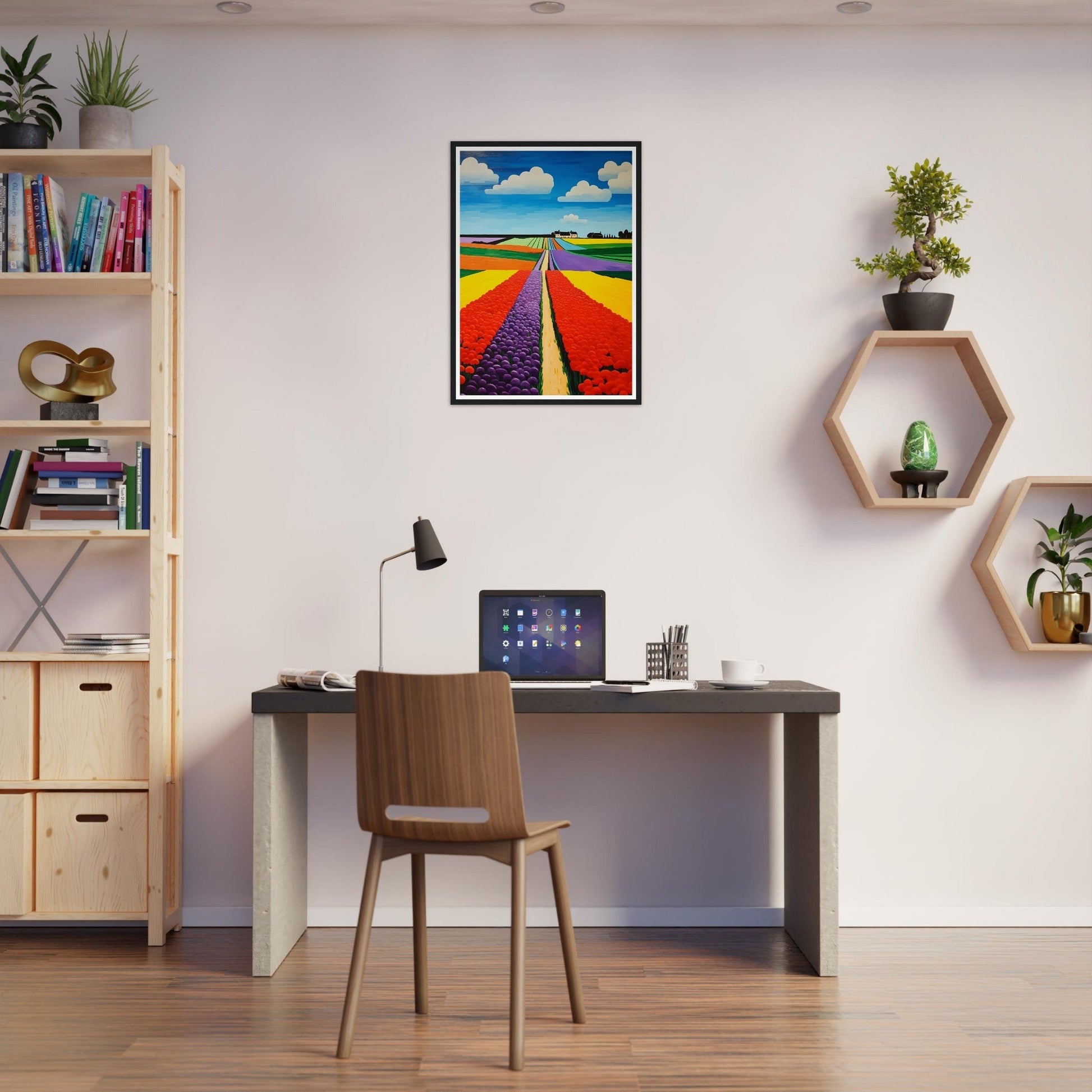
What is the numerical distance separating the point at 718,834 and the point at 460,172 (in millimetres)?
2303

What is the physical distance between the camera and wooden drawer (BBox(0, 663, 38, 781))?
3.33 meters

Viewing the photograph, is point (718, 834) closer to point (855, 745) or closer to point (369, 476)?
point (855, 745)

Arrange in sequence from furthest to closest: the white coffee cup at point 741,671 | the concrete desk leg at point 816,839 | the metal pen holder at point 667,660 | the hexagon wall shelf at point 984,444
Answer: the hexagon wall shelf at point 984,444, the metal pen holder at point 667,660, the white coffee cup at point 741,671, the concrete desk leg at point 816,839

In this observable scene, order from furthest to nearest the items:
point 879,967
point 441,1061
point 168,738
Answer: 1. point 168,738
2. point 879,967
3. point 441,1061

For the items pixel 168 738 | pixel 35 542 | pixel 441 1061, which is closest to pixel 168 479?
pixel 35 542

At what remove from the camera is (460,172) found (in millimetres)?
3631

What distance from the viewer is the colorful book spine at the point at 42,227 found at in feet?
11.2

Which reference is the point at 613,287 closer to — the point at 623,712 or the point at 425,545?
the point at 425,545

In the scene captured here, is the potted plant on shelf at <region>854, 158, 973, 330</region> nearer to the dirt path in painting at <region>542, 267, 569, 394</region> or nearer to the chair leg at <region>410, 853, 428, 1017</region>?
the dirt path in painting at <region>542, 267, 569, 394</region>

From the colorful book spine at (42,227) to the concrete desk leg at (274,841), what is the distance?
159cm

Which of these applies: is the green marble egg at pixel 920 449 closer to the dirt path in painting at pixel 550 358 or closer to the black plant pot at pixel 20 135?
the dirt path in painting at pixel 550 358

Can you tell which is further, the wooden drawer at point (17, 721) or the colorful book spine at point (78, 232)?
the colorful book spine at point (78, 232)

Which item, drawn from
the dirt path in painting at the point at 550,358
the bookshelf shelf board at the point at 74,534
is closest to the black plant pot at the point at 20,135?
the bookshelf shelf board at the point at 74,534

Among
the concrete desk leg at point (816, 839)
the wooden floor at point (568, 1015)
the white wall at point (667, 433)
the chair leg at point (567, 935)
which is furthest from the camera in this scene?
the white wall at point (667, 433)
